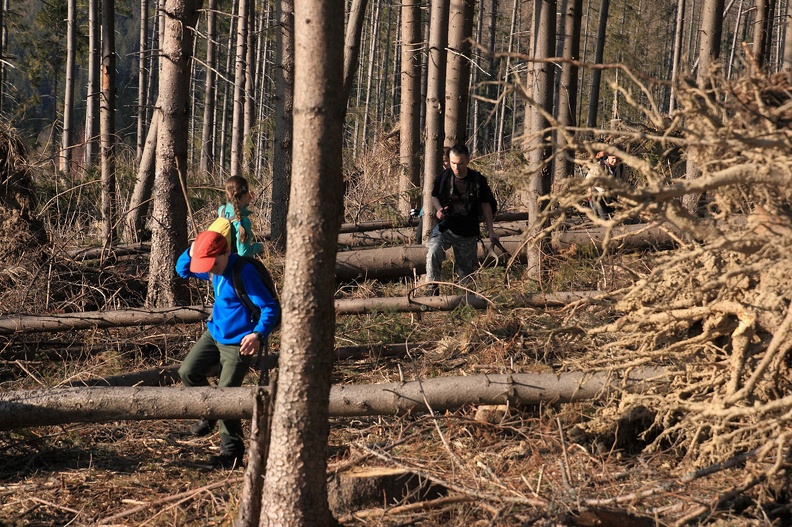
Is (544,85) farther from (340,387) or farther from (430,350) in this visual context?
(340,387)

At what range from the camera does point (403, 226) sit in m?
11.6

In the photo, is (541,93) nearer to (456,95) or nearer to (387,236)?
(456,95)

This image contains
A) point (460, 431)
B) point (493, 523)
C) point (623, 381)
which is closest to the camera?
point (493, 523)

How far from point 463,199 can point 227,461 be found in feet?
12.9

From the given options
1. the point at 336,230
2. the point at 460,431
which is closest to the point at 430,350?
the point at 460,431

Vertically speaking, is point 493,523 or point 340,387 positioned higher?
point 340,387

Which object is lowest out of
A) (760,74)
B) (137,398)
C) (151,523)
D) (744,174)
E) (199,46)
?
(151,523)

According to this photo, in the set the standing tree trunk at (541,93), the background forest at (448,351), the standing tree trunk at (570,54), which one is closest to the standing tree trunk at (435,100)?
the background forest at (448,351)

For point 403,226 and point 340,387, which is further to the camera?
point 403,226

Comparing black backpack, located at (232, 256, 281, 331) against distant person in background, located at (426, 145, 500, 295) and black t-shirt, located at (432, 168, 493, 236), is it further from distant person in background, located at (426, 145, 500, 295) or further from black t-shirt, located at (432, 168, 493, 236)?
black t-shirt, located at (432, 168, 493, 236)

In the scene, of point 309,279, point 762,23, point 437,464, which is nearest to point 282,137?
point 437,464

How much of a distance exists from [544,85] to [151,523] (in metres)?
6.51

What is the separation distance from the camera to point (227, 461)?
5.24m

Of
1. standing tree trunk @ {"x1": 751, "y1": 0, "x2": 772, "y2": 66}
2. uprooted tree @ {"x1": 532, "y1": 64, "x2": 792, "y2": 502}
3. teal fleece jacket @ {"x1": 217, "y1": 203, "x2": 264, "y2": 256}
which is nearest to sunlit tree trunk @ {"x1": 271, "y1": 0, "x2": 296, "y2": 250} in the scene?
teal fleece jacket @ {"x1": 217, "y1": 203, "x2": 264, "y2": 256}
